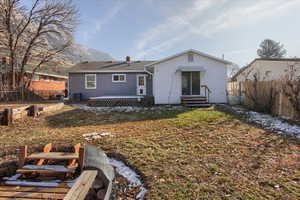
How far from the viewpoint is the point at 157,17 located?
597 inches

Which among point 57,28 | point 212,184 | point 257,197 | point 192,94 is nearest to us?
point 257,197

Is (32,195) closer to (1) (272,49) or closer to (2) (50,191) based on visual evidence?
(2) (50,191)

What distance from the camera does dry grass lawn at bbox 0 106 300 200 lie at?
9.41 ft

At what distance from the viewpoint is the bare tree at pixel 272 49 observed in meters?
41.5

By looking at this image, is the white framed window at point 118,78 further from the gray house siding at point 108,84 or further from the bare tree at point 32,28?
the bare tree at point 32,28

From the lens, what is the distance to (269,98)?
9523 millimetres

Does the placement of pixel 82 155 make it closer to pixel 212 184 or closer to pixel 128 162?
pixel 128 162

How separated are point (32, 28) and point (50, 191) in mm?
22032

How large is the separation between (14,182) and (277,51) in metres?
51.2

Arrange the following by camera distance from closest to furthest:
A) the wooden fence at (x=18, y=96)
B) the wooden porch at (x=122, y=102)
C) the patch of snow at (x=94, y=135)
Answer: the patch of snow at (x=94, y=135) < the wooden porch at (x=122, y=102) < the wooden fence at (x=18, y=96)

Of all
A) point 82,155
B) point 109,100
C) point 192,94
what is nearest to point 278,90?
point 192,94

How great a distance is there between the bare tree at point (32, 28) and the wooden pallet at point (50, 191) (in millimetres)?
18506

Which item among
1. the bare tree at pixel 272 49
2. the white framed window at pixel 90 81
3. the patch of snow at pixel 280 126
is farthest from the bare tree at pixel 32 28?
the bare tree at pixel 272 49

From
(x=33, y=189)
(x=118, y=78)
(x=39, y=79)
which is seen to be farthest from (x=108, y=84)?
(x=33, y=189)
